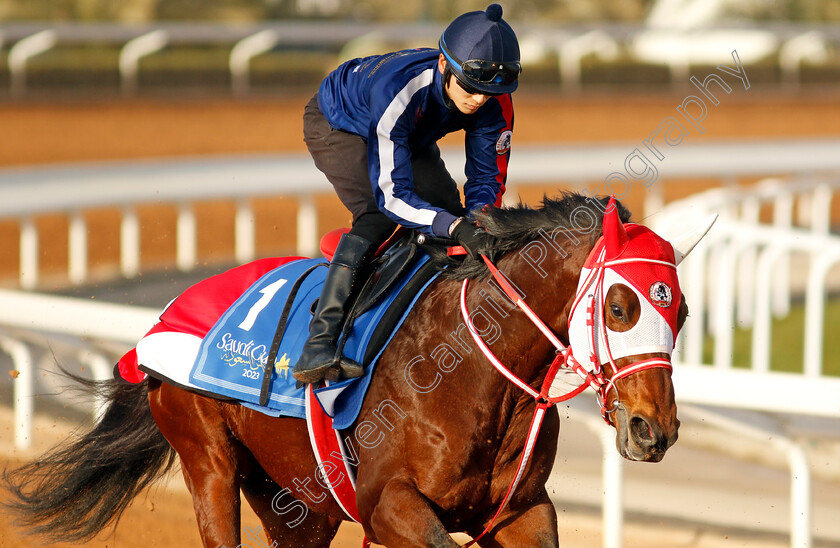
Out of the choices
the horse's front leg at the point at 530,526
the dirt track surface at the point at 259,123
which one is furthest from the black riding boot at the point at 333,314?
the dirt track surface at the point at 259,123

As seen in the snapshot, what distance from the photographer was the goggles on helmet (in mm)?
2777

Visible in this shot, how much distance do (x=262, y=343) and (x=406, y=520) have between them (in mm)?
818

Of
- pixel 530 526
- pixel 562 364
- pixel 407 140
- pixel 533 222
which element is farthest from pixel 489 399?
pixel 407 140

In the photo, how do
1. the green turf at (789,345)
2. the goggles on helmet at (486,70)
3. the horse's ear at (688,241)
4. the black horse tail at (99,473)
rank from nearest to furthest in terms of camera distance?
the horse's ear at (688,241) < the goggles on helmet at (486,70) < the black horse tail at (99,473) < the green turf at (789,345)

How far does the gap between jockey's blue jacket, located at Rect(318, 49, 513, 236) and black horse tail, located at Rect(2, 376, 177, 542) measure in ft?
4.19

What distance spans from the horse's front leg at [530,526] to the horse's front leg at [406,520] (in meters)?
0.24

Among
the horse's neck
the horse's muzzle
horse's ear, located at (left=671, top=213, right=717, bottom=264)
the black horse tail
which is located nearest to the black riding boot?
the horse's neck

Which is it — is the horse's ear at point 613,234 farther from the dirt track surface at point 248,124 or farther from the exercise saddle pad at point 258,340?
→ the dirt track surface at point 248,124

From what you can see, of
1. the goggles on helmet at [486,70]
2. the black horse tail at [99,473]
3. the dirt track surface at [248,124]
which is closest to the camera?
the goggles on helmet at [486,70]

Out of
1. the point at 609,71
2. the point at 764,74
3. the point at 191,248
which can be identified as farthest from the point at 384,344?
the point at 764,74

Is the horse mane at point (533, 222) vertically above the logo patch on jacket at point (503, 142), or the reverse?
the logo patch on jacket at point (503, 142)

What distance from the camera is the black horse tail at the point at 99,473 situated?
3.70 metres

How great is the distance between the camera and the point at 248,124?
12.9 meters

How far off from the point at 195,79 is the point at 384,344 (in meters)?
11.8
